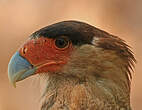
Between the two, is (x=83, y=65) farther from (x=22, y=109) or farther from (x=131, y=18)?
(x=131, y=18)

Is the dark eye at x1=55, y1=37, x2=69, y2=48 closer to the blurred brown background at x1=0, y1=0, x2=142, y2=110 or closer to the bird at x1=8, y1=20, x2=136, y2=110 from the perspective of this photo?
the bird at x1=8, y1=20, x2=136, y2=110

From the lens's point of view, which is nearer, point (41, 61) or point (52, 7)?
point (41, 61)

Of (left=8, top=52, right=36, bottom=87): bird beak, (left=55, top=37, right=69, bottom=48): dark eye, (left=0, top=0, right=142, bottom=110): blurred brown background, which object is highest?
(left=55, top=37, right=69, bottom=48): dark eye

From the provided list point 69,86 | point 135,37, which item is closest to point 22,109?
point 135,37

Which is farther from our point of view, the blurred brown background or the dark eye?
the blurred brown background

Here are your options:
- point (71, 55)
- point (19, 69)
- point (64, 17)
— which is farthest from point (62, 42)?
point (64, 17)

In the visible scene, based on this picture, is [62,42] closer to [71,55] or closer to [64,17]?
[71,55]

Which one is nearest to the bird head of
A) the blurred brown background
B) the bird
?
the bird
